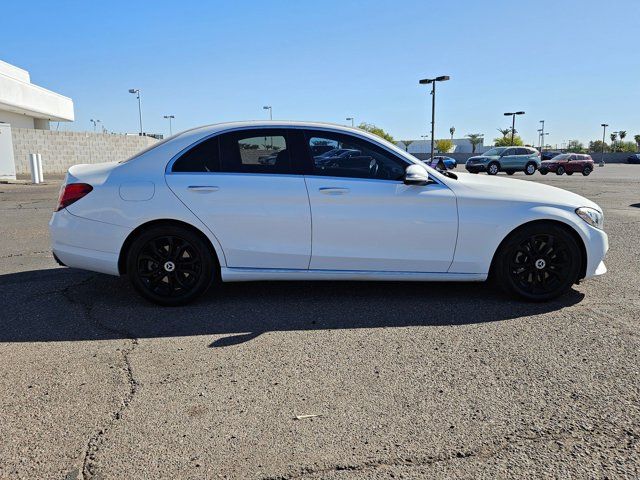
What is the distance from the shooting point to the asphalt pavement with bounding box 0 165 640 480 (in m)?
2.48

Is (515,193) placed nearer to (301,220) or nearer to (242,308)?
(301,220)

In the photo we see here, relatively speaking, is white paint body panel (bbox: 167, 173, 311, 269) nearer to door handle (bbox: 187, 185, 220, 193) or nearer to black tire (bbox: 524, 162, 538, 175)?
door handle (bbox: 187, 185, 220, 193)

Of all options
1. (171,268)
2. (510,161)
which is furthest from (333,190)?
(510,161)

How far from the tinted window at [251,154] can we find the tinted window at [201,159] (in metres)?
0.06

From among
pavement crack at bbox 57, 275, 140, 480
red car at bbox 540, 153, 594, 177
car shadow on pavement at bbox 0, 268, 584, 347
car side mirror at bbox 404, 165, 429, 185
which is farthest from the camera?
red car at bbox 540, 153, 594, 177

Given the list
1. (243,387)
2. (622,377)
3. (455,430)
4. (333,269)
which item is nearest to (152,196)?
(333,269)

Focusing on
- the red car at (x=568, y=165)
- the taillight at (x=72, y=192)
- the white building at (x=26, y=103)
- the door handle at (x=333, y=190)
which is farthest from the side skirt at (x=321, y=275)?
the red car at (x=568, y=165)

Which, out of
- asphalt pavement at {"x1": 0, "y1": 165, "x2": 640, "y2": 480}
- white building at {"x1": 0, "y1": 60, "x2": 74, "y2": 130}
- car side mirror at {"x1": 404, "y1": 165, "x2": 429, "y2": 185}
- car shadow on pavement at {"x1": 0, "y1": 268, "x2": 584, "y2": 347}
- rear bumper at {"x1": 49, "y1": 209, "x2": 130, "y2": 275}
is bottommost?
asphalt pavement at {"x1": 0, "y1": 165, "x2": 640, "y2": 480}

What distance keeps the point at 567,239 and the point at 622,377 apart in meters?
1.66

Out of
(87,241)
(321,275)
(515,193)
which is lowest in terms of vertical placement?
(321,275)

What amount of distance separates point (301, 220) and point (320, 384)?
67.7 inches

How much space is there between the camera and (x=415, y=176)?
4.50 m

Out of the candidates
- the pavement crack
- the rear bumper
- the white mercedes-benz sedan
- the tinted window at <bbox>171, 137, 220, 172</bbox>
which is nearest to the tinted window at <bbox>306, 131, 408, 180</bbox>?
the white mercedes-benz sedan

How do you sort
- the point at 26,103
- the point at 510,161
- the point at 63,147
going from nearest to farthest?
the point at 63,147, the point at 26,103, the point at 510,161
